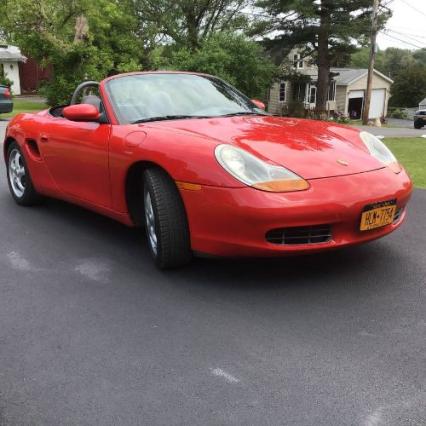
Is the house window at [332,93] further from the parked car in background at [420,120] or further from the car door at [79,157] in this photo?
the car door at [79,157]

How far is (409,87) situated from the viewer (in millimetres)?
66125

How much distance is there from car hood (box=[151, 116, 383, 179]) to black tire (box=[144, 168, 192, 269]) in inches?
14.6

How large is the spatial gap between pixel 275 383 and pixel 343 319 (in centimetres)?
73

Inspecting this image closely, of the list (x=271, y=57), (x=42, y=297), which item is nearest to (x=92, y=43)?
(x=271, y=57)

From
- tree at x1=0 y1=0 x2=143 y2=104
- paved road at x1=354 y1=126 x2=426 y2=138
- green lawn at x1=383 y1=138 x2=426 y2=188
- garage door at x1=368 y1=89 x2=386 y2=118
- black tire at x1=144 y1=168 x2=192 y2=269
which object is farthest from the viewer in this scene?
garage door at x1=368 y1=89 x2=386 y2=118

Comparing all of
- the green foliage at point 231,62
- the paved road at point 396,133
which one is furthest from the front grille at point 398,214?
the green foliage at point 231,62

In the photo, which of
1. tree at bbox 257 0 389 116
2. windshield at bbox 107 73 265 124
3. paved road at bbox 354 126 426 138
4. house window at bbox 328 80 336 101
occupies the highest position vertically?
tree at bbox 257 0 389 116

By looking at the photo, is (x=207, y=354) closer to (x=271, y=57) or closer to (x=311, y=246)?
(x=311, y=246)

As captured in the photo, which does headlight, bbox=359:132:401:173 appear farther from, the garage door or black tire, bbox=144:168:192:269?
the garage door

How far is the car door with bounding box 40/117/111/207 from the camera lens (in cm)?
388

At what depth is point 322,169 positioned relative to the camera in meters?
3.18

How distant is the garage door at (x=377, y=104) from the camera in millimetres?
48906

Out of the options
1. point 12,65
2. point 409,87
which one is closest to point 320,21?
point 12,65

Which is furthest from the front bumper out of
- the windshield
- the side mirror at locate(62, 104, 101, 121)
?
the side mirror at locate(62, 104, 101, 121)
